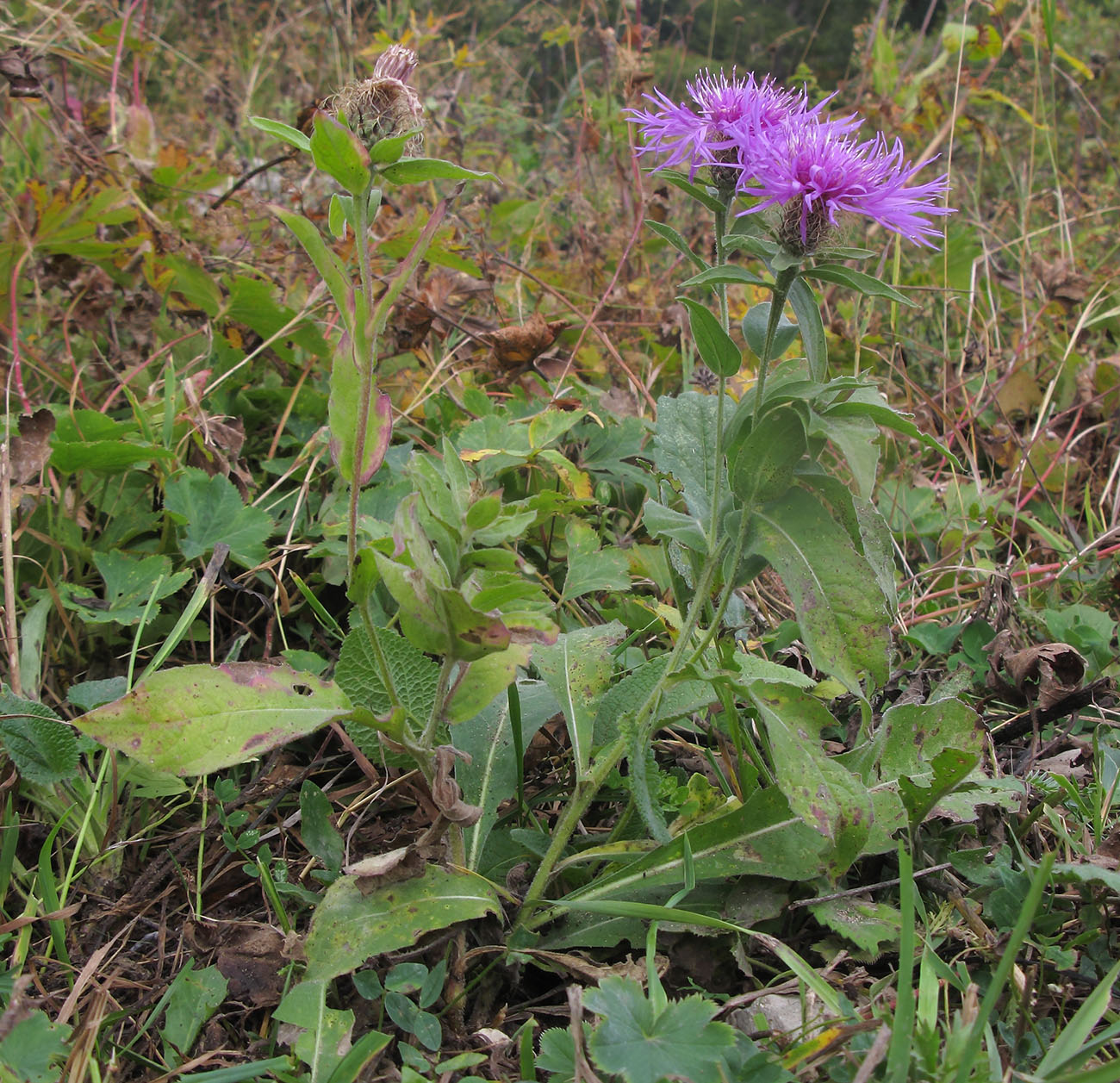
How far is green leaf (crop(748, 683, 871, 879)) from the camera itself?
3.65 feet

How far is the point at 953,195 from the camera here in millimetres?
4617

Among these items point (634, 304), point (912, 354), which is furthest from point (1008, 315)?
point (634, 304)

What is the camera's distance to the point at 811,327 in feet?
3.89

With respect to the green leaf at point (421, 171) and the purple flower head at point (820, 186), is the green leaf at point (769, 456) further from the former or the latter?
the green leaf at point (421, 171)

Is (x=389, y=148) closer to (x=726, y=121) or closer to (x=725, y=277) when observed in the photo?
(x=725, y=277)

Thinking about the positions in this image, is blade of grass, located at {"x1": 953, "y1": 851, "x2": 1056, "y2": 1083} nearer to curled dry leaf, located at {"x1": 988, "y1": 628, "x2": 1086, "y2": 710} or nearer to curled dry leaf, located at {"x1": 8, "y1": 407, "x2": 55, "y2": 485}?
curled dry leaf, located at {"x1": 988, "y1": 628, "x2": 1086, "y2": 710}

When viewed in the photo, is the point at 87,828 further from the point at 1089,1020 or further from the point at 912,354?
the point at 912,354

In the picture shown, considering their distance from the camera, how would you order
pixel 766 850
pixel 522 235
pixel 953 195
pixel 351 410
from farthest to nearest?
pixel 953 195, pixel 522 235, pixel 766 850, pixel 351 410

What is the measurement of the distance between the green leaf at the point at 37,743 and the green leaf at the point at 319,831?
369 mm

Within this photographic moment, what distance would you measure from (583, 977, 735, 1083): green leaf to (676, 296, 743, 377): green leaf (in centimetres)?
79

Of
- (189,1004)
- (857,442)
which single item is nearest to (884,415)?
(857,442)

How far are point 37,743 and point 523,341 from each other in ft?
4.76

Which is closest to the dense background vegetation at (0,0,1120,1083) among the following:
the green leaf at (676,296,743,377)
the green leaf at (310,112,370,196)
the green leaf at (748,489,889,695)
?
the green leaf at (748,489,889,695)

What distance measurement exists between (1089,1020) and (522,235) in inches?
118
